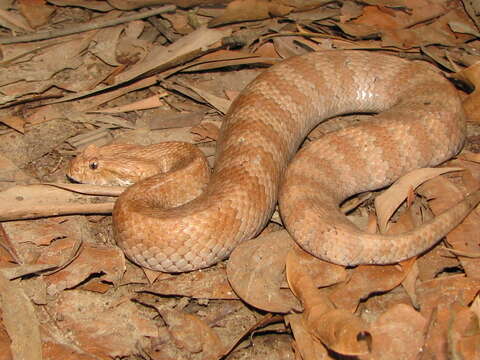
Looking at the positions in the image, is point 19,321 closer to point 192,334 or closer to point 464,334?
point 192,334

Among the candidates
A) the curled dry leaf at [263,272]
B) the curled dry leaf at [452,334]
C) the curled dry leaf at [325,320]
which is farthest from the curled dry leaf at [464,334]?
the curled dry leaf at [263,272]

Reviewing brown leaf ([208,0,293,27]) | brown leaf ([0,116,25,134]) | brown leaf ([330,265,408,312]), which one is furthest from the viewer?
brown leaf ([208,0,293,27])

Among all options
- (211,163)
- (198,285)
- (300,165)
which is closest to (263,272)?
(198,285)

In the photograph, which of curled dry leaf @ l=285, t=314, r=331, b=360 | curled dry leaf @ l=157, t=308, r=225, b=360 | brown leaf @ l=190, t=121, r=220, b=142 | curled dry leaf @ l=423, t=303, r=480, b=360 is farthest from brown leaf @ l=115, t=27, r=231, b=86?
curled dry leaf @ l=423, t=303, r=480, b=360

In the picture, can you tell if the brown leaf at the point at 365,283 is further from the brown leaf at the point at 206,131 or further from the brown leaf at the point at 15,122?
the brown leaf at the point at 15,122

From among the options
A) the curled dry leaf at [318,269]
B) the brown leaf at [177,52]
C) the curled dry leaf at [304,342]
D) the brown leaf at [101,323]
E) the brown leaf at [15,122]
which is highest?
the brown leaf at [177,52]

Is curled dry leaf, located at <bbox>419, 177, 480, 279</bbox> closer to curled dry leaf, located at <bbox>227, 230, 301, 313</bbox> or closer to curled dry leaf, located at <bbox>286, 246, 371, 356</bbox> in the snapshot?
curled dry leaf, located at <bbox>286, 246, 371, 356</bbox>

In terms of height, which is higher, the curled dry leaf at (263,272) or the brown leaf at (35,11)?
the brown leaf at (35,11)

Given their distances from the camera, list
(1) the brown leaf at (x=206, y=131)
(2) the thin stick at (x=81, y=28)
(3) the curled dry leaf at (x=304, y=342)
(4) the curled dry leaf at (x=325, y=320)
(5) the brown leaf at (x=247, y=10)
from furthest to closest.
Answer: (5) the brown leaf at (x=247, y=10) → (2) the thin stick at (x=81, y=28) → (1) the brown leaf at (x=206, y=131) → (3) the curled dry leaf at (x=304, y=342) → (4) the curled dry leaf at (x=325, y=320)
